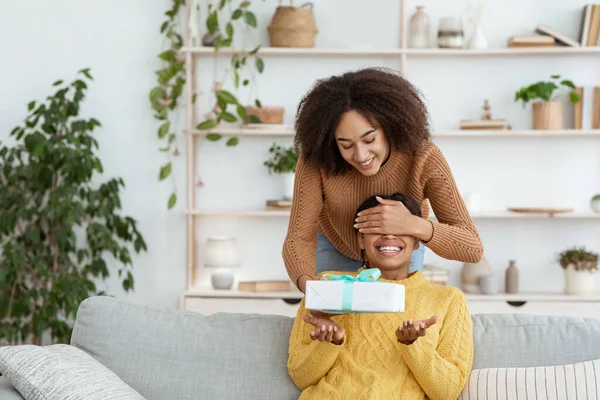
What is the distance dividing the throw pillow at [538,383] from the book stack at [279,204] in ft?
7.74

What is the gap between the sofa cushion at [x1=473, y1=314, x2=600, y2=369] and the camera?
196cm

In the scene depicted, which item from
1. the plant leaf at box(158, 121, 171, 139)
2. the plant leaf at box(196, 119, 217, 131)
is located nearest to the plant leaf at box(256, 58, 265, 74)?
the plant leaf at box(196, 119, 217, 131)

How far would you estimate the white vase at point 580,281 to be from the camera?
412 centimetres

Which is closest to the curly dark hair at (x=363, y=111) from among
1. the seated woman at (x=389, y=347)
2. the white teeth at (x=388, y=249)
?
the seated woman at (x=389, y=347)

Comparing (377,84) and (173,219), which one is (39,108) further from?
(377,84)

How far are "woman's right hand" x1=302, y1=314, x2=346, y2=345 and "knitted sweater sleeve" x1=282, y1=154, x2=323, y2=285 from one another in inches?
14.7

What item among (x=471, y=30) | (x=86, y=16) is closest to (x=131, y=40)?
(x=86, y=16)

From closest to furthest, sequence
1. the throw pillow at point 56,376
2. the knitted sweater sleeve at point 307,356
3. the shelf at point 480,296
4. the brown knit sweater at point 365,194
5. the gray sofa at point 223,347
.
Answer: the throw pillow at point 56,376 → the knitted sweater sleeve at point 307,356 → the gray sofa at point 223,347 → the brown knit sweater at point 365,194 → the shelf at point 480,296

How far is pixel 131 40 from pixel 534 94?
6.76 ft

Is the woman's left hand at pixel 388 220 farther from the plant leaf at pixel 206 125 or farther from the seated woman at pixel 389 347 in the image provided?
the plant leaf at pixel 206 125

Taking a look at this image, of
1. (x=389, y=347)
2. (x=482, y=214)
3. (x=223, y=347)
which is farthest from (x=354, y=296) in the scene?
(x=482, y=214)

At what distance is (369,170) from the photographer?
Result: 78.4 inches

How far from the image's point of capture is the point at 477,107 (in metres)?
4.35

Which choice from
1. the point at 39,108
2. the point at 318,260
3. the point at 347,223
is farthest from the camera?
the point at 39,108
